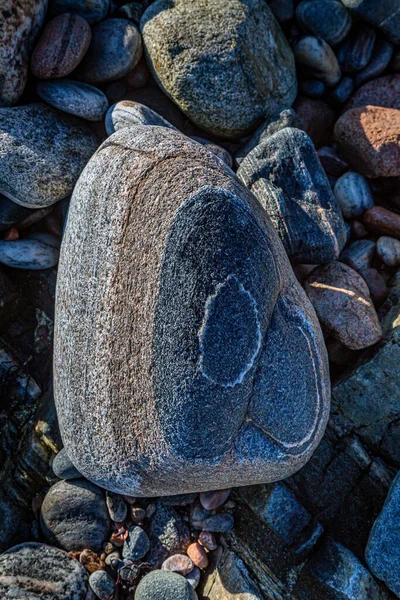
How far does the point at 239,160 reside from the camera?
335 cm

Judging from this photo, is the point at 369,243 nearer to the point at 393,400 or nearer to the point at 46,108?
the point at 393,400

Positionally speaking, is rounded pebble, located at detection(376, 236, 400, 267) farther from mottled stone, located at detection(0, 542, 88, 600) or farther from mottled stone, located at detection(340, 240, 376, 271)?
mottled stone, located at detection(0, 542, 88, 600)

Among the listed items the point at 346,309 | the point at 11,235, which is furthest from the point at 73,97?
the point at 346,309

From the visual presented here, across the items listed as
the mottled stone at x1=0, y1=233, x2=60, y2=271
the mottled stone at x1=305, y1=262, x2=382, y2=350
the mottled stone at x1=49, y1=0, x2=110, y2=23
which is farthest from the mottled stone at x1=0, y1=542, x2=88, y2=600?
the mottled stone at x1=49, y1=0, x2=110, y2=23

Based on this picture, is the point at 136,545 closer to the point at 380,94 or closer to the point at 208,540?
the point at 208,540

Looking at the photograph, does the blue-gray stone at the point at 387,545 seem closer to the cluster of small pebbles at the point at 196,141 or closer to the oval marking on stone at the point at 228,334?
the cluster of small pebbles at the point at 196,141

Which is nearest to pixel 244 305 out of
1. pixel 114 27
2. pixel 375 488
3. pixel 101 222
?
pixel 101 222

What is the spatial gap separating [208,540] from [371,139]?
2.90 m

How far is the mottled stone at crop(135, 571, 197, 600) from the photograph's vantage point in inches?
107

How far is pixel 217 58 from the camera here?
10.2 ft

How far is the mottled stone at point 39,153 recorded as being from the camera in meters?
2.93

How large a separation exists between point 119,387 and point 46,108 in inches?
78.6

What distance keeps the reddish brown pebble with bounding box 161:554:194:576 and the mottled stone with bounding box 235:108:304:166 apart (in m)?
2.67

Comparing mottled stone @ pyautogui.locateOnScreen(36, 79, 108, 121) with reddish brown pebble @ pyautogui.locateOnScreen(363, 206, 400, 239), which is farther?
reddish brown pebble @ pyautogui.locateOnScreen(363, 206, 400, 239)
